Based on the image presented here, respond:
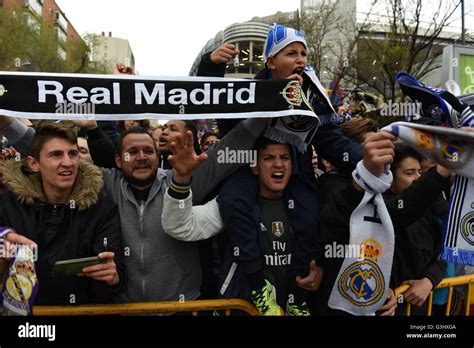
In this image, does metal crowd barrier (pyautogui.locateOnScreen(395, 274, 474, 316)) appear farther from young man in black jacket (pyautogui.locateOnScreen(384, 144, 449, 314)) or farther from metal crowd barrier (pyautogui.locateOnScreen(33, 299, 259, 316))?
metal crowd barrier (pyautogui.locateOnScreen(33, 299, 259, 316))

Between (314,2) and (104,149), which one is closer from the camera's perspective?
(104,149)

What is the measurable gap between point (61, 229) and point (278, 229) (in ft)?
4.18

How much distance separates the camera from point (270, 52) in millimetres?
3064

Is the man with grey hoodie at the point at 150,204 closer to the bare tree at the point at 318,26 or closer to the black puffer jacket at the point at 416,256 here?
the black puffer jacket at the point at 416,256

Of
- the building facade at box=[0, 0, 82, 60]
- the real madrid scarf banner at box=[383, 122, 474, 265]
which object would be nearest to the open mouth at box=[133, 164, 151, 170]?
the real madrid scarf banner at box=[383, 122, 474, 265]

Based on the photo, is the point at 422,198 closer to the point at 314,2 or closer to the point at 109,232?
the point at 109,232

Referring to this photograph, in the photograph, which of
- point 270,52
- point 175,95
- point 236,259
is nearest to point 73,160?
point 175,95

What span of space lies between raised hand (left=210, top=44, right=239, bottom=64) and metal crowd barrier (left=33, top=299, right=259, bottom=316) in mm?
1502

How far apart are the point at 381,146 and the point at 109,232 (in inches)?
62.0

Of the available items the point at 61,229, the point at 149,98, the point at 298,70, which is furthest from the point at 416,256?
the point at 61,229

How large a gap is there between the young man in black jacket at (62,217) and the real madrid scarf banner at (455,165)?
1693 mm

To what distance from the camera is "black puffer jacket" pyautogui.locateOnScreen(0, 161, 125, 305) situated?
2.54 m

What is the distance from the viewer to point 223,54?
9.75 feet

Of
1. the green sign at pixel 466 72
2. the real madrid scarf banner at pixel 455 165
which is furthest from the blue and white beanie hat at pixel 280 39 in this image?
the green sign at pixel 466 72
